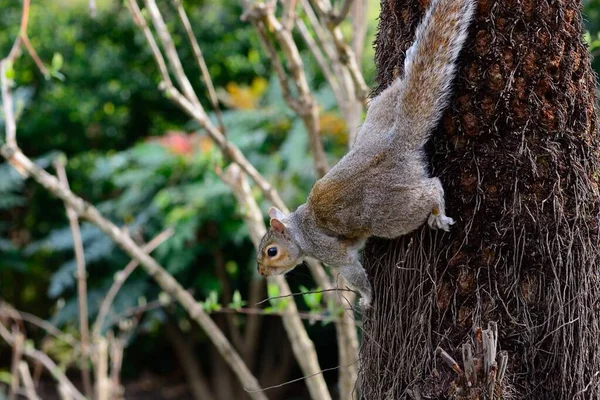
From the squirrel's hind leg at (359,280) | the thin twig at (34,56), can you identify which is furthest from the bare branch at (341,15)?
the thin twig at (34,56)

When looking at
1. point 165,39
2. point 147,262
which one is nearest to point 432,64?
point 165,39

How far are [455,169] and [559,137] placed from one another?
27 cm

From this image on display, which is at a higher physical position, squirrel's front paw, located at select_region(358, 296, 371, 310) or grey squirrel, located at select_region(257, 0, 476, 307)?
grey squirrel, located at select_region(257, 0, 476, 307)

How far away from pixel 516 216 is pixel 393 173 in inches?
17.8

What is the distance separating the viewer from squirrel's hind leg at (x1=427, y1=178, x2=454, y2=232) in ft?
6.31

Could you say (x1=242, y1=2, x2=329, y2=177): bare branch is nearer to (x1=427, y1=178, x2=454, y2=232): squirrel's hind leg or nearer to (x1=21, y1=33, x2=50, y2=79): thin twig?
(x1=21, y1=33, x2=50, y2=79): thin twig

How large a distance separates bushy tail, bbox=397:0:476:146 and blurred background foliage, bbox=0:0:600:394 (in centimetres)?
339

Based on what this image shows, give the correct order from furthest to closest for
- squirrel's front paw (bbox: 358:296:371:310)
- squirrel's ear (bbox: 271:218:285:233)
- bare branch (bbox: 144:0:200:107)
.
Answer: bare branch (bbox: 144:0:200:107), squirrel's ear (bbox: 271:218:285:233), squirrel's front paw (bbox: 358:296:371:310)

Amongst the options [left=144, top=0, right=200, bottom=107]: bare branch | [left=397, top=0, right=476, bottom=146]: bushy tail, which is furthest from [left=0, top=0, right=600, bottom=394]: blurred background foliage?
[left=397, top=0, right=476, bottom=146]: bushy tail

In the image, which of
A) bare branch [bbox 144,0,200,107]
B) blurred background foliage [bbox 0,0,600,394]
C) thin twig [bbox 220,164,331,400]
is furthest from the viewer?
blurred background foliage [bbox 0,0,600,394]

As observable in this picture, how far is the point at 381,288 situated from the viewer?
2084mm

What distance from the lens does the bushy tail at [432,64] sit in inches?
75.9

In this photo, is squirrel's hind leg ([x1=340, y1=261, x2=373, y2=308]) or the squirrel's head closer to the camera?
squirrel's hind leg ([x1=340, y1=261, x2=373, y2=308])

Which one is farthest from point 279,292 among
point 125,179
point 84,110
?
point 84,110
